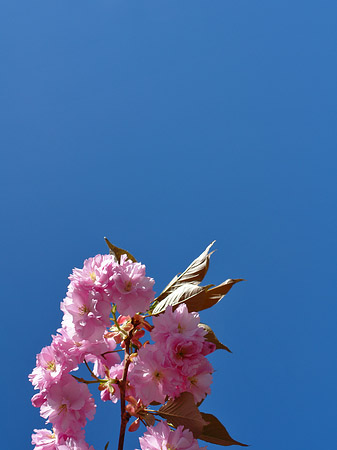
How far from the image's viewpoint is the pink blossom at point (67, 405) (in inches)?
42.4

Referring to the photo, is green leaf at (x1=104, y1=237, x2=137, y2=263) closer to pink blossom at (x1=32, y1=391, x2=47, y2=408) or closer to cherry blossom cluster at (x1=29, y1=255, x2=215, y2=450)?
cherry blossom cluster at (x1=29, y1=255, x2=215, y2=450)

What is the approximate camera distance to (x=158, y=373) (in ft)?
3.42

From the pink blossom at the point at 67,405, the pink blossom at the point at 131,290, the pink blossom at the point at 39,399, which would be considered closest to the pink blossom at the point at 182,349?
the pink blossom at the point at 131,290

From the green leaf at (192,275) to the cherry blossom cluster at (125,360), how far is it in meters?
0.17

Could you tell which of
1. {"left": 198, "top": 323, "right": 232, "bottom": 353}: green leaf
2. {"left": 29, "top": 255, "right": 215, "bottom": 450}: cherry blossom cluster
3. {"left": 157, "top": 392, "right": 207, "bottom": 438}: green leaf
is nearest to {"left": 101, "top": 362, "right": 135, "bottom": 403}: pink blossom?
{"left": 29, "top": 255, "right": 215, "bottom": 450}: cherry blossom cluster

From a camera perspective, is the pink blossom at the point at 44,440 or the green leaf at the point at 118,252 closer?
the pink blossom at the point at 44,440

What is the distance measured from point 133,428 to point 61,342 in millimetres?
283

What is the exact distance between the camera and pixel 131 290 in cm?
109

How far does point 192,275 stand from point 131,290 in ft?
0.94

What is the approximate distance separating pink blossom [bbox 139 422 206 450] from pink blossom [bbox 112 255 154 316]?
0.28 meters

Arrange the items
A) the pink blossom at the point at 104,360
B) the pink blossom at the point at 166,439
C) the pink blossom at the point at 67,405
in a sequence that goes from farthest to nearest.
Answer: the pink blossom at the point at 104,360
the pink blossom at the point at 67,405
the pink blossom at the point at 166,439

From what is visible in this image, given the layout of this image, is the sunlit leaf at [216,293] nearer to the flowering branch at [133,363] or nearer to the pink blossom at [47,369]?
the flowering branch at [133,363]

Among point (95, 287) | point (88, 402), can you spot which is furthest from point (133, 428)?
point (95, 287)

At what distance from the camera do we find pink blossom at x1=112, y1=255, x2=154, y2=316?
3.57ft
